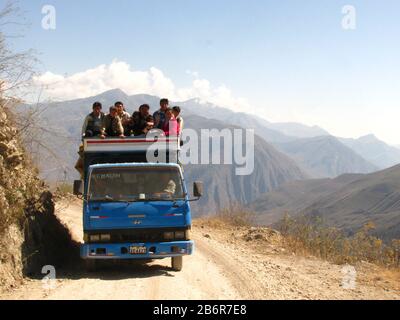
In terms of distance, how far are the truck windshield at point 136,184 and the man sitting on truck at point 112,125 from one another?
1779 millimetres

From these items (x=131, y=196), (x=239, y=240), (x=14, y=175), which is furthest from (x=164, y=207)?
(x=239, y=240)

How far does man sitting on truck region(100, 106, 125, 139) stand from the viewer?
1205 cm

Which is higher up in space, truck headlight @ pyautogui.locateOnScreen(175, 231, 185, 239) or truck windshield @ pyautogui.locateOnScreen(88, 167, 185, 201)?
truck windshield @ pyautogui.locateOnScreen(88, 167, 185, 201)

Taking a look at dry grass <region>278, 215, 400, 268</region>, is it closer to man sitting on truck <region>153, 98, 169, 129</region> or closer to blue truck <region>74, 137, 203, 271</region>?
blue truck <region>74, 137, 203, 271</region>

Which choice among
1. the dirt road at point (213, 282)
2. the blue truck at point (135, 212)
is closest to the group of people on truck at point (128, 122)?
the blue truck at point (135, 212)

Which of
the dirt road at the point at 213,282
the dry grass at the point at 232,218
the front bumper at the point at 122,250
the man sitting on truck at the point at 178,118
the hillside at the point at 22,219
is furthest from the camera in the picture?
the dry grass at the point at 232,218

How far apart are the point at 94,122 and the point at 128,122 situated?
1.01 m

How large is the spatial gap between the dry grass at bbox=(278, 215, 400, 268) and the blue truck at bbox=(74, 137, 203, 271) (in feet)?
18.3

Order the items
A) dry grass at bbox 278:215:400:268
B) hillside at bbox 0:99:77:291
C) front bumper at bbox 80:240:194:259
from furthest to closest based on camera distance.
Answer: dry grass at bbox 278:215:400:268, front bumper at bbox 80:240:194:259, hillside at bbox 0:99:77:291

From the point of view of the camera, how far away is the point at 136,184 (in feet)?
34.1

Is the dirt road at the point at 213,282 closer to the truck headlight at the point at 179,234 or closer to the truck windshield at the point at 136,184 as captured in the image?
the truck headlight at the point at 179,234

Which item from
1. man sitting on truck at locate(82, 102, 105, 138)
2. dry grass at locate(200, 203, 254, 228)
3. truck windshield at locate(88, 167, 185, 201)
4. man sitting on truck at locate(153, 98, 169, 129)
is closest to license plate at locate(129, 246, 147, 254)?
truck windshield at locate(88, 167, 185, 201)

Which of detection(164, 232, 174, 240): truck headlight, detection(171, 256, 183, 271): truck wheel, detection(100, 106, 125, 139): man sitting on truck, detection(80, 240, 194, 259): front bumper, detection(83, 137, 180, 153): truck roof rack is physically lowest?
detection(171, 256, 183, 271): truck wheel

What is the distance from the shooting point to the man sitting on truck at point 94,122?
12.1m
